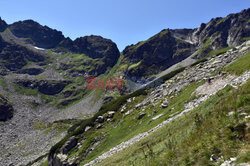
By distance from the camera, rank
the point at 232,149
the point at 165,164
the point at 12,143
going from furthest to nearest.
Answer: the point at 12,143 < the point at 165,164 < the point at 232,149

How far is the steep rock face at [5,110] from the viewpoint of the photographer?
142 meters

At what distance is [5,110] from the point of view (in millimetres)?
147125

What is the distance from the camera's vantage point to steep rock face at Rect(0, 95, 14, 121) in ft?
467

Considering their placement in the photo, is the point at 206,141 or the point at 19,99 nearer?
the point at 206,141

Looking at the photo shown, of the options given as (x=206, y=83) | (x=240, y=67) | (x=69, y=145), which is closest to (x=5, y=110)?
(x=69, y=145)

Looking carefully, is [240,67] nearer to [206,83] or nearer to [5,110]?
[206,83]

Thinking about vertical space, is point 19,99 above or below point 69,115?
above

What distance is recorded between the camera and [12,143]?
10325 cm

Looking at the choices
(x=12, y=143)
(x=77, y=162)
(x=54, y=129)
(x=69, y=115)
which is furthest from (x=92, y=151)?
(x=69, y=115)

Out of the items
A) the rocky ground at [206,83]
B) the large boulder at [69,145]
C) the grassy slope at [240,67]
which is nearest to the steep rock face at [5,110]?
the large boulder at [69,145]

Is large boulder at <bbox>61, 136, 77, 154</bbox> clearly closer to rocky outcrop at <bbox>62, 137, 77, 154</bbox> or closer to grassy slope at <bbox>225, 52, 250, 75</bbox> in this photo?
rocky outcrop at <bbox>62, 137, 77, 154</bbox>

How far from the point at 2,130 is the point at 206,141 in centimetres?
15979

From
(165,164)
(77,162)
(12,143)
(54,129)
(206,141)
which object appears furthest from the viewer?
(54,129)

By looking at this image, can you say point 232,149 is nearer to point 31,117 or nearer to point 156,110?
point 156,110
